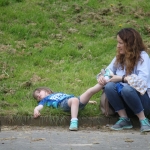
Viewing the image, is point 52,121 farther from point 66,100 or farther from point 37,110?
point 66,100

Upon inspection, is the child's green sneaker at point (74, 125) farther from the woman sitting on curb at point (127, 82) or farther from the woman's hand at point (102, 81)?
the woman's hand at point (102, 81)

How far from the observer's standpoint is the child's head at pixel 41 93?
7.39 m

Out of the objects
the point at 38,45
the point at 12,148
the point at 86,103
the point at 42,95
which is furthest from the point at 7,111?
the point at 38,45

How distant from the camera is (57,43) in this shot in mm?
10102

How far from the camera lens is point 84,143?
5785 millimetres

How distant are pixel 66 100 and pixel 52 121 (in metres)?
0.39

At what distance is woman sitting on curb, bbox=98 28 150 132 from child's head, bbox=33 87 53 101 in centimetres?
107

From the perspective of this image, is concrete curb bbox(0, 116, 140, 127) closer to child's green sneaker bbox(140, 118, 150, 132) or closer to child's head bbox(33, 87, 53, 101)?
child's green sneaker bbox(140, 118, 150, 132)

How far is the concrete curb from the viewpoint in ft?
22.8

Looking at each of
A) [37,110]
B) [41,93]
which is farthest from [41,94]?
[37,110]

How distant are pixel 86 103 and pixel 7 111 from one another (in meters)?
1.27

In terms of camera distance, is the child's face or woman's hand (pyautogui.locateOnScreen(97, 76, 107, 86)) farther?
the child's face

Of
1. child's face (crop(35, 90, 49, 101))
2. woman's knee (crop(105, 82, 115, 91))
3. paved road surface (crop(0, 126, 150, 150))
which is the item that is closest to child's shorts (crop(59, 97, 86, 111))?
paved road surface (crop(0, 126, 150, 150))

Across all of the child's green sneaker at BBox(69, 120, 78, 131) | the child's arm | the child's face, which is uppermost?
the child's face
